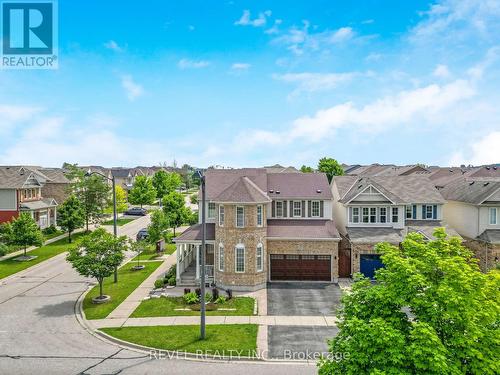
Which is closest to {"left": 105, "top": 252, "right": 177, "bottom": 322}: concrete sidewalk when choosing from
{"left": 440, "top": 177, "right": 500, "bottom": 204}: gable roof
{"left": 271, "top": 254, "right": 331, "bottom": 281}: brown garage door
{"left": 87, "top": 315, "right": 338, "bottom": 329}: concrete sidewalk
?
{"left": 87, "top": 315, "right": 338, "bottom": 329}: concrete sidewalk

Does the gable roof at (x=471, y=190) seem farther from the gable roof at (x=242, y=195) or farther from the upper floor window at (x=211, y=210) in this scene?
the upper floor window at (x=211, y=210)

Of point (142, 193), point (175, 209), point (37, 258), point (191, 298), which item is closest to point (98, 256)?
point (191, 298)

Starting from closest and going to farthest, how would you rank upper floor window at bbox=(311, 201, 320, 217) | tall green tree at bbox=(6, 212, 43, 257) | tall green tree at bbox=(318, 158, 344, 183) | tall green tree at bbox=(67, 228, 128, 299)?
tall green tree at bbox=(67, 228, 128, 299) < upper floor window at bbox=(311, 201, 320, 217) < tall green tree at bbox=(6, 212, 43, 257) < tall green tree at bbox=(318, 158, 344, 183)

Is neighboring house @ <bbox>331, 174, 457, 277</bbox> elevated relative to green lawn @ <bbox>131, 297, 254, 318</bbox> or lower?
elevated

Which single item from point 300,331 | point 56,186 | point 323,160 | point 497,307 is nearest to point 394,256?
point 497,307

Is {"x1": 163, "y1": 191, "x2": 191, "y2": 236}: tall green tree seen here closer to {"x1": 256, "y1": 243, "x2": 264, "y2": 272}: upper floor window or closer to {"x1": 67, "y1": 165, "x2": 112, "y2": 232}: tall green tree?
{"x1": 67, "y1": 165, "x2": 112, "y2": 232}: tall green tree
